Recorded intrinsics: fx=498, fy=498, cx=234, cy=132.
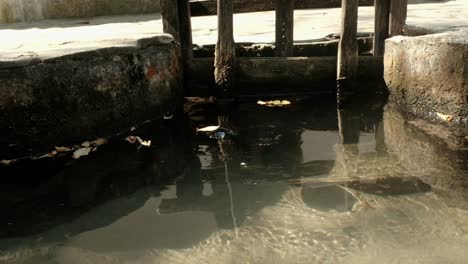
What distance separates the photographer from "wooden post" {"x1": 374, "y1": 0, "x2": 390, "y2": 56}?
4.98 m

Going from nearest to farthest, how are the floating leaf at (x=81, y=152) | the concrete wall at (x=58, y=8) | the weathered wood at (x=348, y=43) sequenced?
1. the floating leaf at (x=81, y=152)
2. the weathered wood at (x=348, y=43)
3. the concrete wall at (x=58, y=8)

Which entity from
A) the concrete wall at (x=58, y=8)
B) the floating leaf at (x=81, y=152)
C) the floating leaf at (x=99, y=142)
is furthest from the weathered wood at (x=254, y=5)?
the concrete wall at (x=58, y=8)

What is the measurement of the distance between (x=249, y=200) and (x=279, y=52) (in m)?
2.46

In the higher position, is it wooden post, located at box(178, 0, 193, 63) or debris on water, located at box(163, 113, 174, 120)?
wooden post, located at box(178, 0, 193, 63)

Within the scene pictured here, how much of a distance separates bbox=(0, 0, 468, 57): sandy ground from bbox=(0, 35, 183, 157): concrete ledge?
15 centimetres

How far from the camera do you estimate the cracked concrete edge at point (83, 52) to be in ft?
12.3

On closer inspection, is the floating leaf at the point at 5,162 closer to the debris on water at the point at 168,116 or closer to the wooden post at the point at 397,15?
the debris on water at the point at 168,116

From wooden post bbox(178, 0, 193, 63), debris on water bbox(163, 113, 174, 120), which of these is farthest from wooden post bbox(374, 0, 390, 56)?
debris on water bbox(163, 113, 174, 120)

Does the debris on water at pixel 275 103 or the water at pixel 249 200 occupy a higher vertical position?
the debris on water at pixel 275 103

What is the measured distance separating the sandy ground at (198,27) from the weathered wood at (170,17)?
214 mm

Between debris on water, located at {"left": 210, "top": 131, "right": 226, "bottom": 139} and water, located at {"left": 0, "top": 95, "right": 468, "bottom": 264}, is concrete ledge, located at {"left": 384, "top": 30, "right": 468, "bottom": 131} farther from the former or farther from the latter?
debris on water, located at {"left": 210, "top": 131, "right": 226, "bottom": 139}

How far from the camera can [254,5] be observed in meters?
5.18

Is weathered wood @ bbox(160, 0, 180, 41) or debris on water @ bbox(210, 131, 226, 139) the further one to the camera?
weathered wood @ bbox(160, 0, 180, 41)

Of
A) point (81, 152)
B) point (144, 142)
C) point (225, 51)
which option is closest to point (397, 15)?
point (225, 51)
